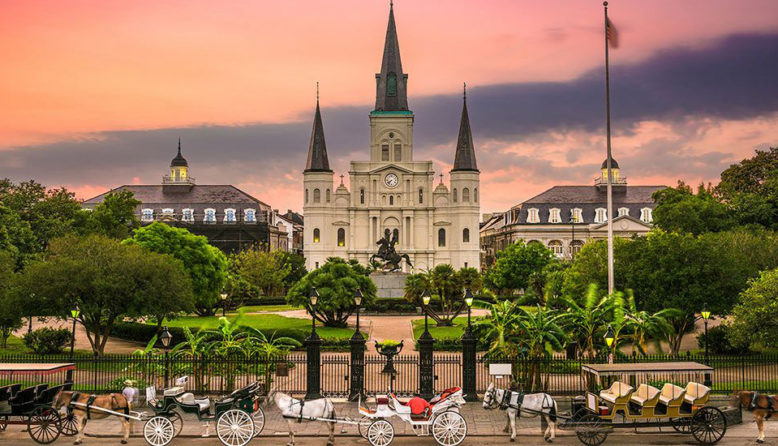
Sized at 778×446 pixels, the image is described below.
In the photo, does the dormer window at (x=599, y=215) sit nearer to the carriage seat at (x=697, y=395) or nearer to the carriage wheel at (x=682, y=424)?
the carriage wheel at (x=682, y=424)

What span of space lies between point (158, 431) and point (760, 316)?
19.5 metres

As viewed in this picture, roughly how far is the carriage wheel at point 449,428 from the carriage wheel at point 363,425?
1.45 m

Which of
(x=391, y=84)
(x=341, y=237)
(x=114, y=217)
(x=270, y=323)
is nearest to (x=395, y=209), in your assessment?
(x=341, y=237)

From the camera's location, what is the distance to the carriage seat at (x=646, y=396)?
51.4 ft

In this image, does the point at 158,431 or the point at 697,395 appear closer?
the point at 158,431

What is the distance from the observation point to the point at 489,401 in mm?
16922

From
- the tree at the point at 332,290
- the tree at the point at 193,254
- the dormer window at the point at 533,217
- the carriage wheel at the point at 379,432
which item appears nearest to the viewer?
the carriage wheel at the point at 379,432

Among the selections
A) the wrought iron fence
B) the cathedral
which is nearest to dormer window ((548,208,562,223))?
the cathedral

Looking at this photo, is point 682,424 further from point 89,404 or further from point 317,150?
point 317,150

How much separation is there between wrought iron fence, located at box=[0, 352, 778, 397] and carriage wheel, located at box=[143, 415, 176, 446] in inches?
187

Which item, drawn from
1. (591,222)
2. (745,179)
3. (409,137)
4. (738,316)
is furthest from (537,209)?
(738,316)

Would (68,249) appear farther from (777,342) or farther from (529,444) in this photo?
(777,342)

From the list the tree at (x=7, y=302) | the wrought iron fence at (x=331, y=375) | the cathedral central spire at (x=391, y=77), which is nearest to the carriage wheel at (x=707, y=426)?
the wrought iron fence at (x=331, y=375)

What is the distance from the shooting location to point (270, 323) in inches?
1805
